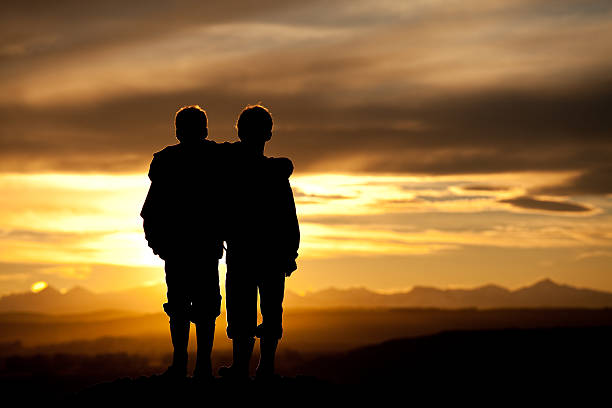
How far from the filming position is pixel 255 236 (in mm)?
10828

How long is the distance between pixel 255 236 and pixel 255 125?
1.42 m

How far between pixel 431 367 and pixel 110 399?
5368cm

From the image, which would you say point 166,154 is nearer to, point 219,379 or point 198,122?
point 198,122

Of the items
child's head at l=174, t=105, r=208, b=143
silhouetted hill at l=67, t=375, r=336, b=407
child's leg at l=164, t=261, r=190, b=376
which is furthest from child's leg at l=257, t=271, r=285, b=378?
child's head at l=174, t=105, r=208, b=143

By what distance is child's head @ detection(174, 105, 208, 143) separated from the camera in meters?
10.7

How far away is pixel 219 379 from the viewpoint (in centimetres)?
1106

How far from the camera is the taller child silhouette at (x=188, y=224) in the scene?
35.2 feet

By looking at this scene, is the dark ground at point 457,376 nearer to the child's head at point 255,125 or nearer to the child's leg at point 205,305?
the child's leg at point 205,305

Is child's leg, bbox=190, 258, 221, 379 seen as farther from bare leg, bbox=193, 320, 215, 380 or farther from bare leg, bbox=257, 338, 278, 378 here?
bare leg, bbox=257, 338, 278, 378

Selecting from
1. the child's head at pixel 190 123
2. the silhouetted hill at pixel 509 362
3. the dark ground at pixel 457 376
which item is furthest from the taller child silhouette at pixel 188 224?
the silhouetted hill at pixel 509 362

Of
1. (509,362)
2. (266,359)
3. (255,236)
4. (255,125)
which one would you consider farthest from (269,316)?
(509,362)

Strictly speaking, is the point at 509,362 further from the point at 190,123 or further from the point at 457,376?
the point at 190,123

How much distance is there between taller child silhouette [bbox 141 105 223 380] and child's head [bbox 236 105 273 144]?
424 millimetres

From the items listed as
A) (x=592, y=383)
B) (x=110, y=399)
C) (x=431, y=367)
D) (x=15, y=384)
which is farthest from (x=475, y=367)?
(x=15, y=384)
